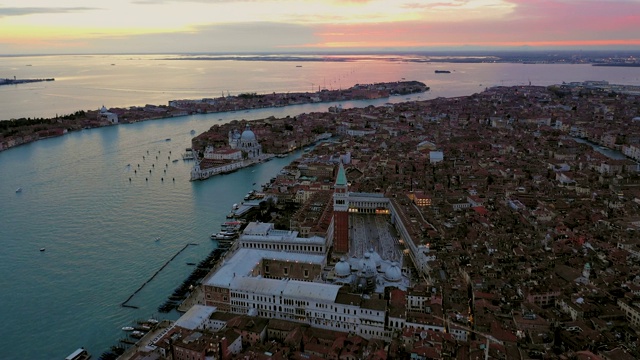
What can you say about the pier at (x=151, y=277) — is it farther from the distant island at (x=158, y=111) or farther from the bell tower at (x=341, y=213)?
the distant island at (x=158, y=111)

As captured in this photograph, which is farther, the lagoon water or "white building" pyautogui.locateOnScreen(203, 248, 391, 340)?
the lagoon water

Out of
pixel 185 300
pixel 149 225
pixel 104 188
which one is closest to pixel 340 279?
pixel 185 300

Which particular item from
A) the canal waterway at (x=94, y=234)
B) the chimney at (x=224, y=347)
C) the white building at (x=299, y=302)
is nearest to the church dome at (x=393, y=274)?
the white building at (x=299, y=302)

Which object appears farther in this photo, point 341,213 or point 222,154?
point 222,154

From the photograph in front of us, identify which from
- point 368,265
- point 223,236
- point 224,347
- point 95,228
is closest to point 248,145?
point 95,228

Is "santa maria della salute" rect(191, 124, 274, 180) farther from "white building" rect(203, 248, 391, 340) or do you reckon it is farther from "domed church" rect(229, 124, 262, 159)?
"white building" rect(203, 248, 391, 340)

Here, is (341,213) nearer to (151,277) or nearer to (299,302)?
(299,302)

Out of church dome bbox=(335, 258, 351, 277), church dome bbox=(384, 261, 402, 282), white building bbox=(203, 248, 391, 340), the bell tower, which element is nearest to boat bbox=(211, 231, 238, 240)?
the bell tower

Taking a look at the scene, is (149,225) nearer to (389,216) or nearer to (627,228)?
(389,216)

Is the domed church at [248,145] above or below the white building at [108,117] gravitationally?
below
